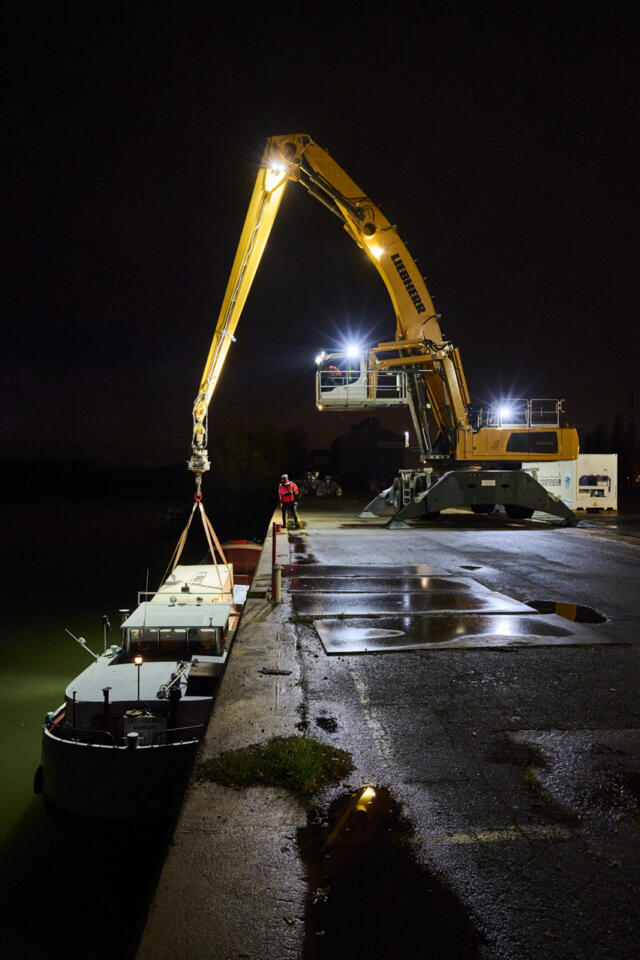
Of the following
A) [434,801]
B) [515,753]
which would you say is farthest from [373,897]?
[515,753]

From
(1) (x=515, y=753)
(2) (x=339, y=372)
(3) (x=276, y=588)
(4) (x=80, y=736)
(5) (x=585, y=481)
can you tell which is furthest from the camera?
(5) (x=585, y=481)

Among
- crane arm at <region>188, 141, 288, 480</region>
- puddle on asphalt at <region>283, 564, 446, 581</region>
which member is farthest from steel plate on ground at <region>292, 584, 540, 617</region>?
crane arm at <region>188, 141, 288, 480</region>

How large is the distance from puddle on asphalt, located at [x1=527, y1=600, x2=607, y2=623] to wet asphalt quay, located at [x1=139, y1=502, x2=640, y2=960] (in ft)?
0.71

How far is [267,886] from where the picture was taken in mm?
2506

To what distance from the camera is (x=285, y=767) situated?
3416mm

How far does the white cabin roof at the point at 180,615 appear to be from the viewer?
42.8 ft

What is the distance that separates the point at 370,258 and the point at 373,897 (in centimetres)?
1864

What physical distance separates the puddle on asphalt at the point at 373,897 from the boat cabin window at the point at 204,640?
1002cm

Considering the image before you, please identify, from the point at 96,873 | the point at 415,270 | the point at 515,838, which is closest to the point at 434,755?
the point at 515,838

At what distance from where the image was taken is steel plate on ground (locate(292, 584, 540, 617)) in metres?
7.48

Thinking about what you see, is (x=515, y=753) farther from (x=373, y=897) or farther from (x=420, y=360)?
(x=420, y=360)

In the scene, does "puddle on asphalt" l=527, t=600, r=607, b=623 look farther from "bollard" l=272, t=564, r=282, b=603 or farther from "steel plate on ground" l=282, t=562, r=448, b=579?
"bollard" l=272, t=564, r=282, b=603

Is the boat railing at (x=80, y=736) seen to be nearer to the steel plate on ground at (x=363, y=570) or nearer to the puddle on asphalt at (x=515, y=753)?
the steel plate on ground at (x=363, y=570)

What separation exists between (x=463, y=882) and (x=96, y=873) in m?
10.3
